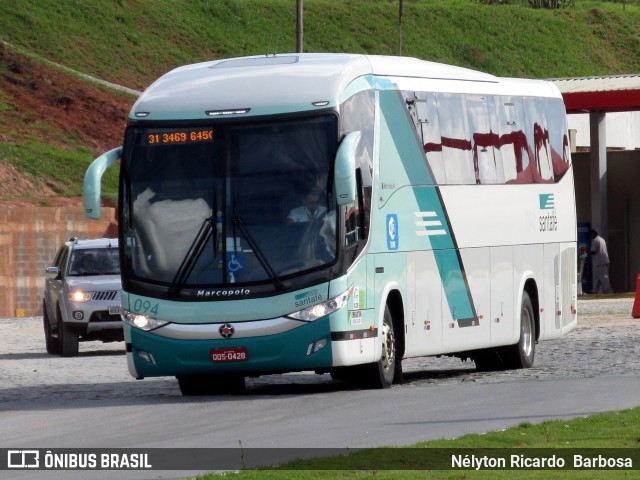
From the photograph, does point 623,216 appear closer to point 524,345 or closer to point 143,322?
point 524,345

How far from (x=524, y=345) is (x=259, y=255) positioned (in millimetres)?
5961

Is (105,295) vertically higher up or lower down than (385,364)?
higher up

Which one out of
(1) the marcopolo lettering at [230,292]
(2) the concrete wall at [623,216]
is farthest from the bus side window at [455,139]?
(2) the concrete wall at [623,216]

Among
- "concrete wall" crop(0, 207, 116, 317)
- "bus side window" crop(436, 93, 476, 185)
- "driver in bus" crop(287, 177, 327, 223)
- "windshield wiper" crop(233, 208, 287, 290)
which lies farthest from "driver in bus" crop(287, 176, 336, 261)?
"concrete wall" crop(0, 207, 116, 317)

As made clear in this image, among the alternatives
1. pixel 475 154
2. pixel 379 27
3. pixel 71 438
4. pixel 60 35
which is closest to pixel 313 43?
pixel 379 27

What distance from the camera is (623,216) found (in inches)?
1861

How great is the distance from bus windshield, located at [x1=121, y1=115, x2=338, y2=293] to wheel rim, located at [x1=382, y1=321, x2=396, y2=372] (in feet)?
4.97

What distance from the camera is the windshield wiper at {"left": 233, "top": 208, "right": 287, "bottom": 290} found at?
56.7ft

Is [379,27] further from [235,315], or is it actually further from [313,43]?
[235,315]

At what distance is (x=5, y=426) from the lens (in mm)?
16000

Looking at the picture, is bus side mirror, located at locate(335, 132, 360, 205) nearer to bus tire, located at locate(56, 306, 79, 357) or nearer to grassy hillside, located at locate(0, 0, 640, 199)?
bus tire, located at locate(56, 306, 79, 357)

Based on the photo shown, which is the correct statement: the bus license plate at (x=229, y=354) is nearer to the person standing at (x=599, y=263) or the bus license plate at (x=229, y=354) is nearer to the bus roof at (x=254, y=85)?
the bus roof at (x=254, y=85)

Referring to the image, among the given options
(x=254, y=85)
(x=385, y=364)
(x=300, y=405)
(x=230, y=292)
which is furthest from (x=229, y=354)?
(x=254, y=85)

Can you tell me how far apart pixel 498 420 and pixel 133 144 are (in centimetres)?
559
